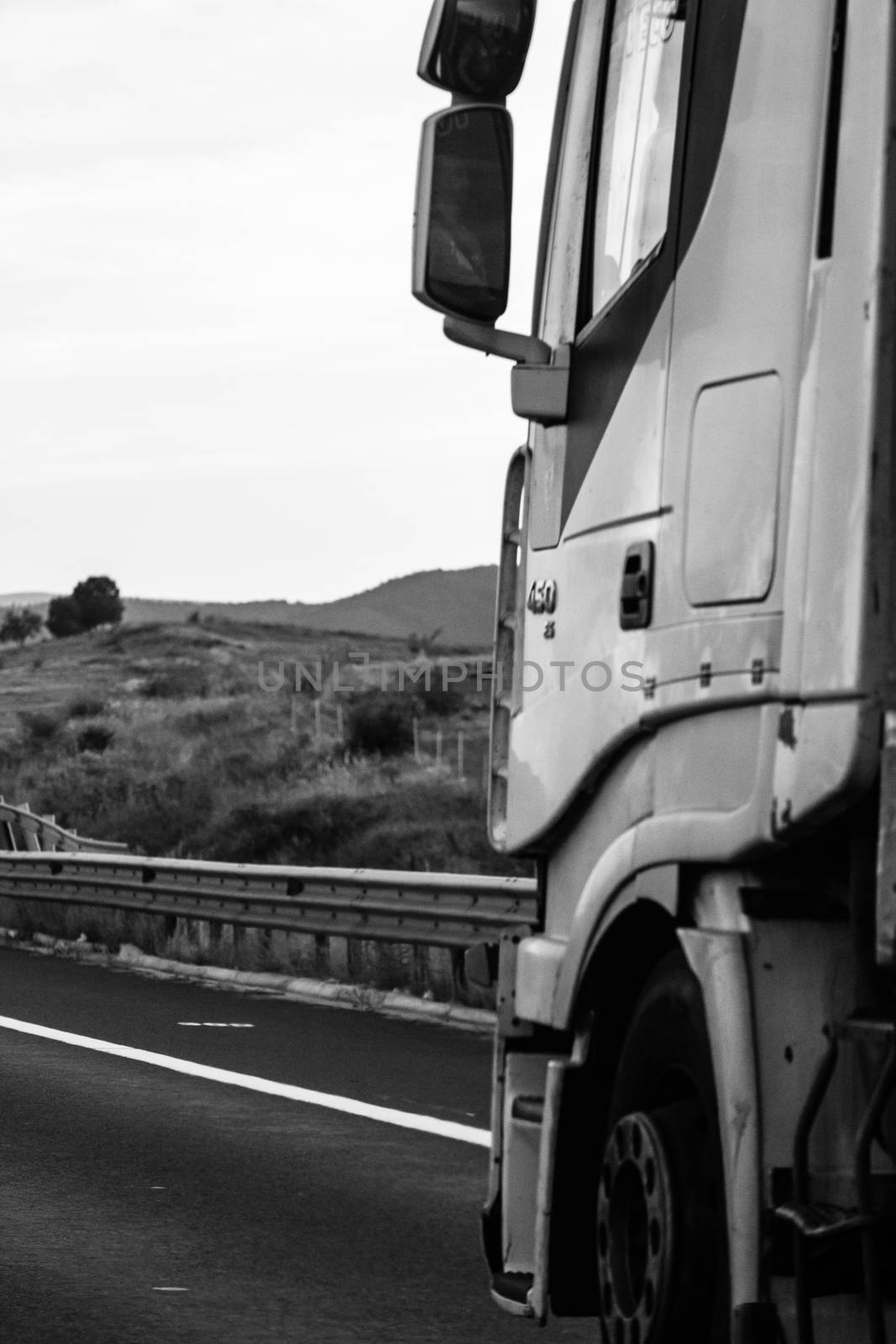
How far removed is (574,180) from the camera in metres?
5.42

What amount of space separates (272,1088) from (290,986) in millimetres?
4084

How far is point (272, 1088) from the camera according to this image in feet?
33.5

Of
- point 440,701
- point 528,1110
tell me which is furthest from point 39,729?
point 528,1110

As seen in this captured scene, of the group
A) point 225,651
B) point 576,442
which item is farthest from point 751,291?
point 225,651

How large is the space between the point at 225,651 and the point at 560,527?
92.3 meters

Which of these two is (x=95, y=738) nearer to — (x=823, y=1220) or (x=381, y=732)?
(x=381, y=732)

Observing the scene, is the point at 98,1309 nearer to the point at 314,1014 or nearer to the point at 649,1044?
the point at 649,1044

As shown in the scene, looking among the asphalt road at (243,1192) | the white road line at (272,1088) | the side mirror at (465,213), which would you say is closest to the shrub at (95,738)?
the white road line at (272,1088)

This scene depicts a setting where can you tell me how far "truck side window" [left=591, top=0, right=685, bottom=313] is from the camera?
4773mm

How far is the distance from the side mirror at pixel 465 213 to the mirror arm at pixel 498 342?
3 cm

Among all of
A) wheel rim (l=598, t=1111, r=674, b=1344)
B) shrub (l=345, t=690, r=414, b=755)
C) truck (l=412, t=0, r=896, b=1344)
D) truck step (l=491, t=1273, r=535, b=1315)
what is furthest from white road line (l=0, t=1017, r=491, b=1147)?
shrub (l=345, t=690, r=414, b=755)

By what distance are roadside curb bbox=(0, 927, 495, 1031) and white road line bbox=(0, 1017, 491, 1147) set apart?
1.85m

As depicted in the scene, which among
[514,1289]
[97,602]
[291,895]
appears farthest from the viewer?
[97,602]

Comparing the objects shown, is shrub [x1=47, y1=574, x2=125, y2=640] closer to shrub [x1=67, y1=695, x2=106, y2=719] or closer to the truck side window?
shrub [x1=67, y1=695, x2=106, y2=719]
